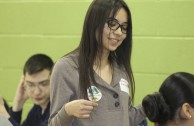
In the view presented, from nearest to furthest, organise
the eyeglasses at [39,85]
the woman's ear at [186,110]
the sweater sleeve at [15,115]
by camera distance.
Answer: the woman's ear at [186,110]
the eyeglasses at [39,85]
the sweater sleeve at [15,115]

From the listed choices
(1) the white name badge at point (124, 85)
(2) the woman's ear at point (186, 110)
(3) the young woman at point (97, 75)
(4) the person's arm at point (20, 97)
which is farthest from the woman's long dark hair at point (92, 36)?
(4) the person's arm at point (20, 97)

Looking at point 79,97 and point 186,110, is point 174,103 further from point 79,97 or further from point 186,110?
point 79,97

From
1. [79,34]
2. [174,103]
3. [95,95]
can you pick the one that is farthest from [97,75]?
[79,34]

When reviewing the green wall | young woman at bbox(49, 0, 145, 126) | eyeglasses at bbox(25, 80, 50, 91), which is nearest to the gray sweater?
young woman at bbox(49, 0, 145, 126)

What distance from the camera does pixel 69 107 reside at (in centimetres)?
146

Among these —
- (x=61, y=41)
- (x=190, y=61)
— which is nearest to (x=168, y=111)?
(x=190, y=61)

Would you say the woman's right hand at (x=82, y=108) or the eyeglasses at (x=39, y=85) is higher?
the woman's right hand at (x=82, y=108)

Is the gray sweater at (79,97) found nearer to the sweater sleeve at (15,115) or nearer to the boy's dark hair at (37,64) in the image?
the boy's dark hair at (37,64)

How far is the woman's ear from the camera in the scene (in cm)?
154

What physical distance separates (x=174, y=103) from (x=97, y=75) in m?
0.36

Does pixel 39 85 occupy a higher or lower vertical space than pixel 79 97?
lower

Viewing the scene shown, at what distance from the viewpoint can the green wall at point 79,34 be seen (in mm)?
2621

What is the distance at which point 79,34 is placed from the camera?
2918mm

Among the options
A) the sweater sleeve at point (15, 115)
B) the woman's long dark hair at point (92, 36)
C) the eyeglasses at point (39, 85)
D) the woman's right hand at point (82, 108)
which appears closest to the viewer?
the woman's right hand at point (82, 108)
